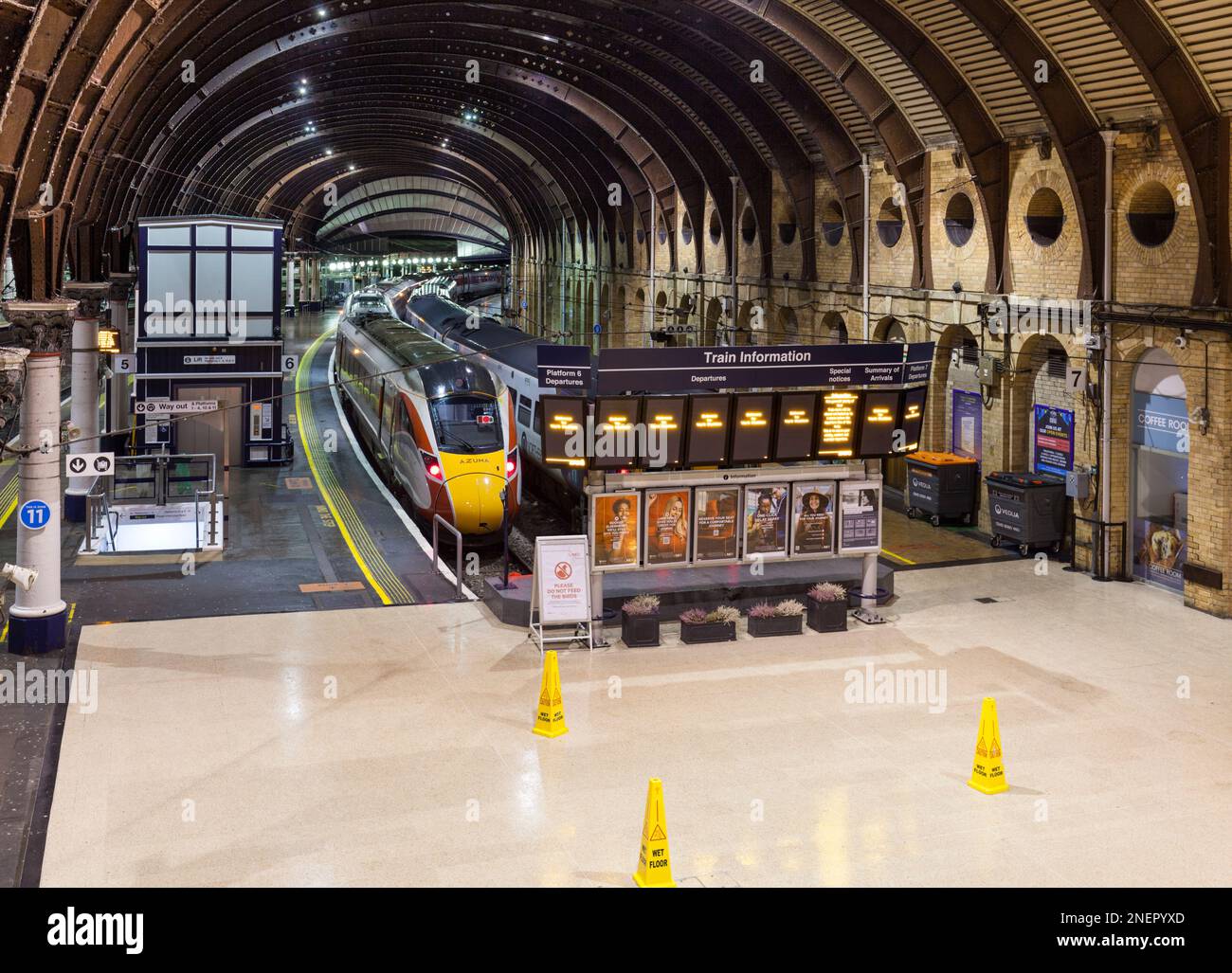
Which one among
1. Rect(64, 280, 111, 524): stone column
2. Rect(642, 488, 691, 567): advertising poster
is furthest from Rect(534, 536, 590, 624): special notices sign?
Rect(64, 280, 111, 524): stone column

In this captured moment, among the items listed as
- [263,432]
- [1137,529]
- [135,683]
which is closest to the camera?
[135,683]

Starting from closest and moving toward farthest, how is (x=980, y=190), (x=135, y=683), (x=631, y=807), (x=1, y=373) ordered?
1. (x=631, y=807)
2. (x=135, y=683)
3. (x=1, y=373)
4. (x=980, y=190)

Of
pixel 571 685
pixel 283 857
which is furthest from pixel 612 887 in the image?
pixel 571 685

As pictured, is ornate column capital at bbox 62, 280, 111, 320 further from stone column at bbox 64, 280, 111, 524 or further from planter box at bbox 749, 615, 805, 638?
planter box at bbox 749, 615, 805, 638

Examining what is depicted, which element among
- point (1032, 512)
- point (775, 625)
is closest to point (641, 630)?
point (775, 625)

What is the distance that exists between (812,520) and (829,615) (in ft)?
5.05

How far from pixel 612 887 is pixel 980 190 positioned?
18668 mm

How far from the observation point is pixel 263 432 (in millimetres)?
33031

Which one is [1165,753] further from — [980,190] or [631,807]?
[980,190]

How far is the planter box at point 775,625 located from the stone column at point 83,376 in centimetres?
1482

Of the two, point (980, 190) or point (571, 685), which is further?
point (980, 190)

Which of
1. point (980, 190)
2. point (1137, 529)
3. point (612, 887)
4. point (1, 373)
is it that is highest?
point (980, 190)

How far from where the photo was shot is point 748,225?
38.2 m

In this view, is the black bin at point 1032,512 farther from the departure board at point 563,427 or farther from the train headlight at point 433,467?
the train headlight at point 433,467
